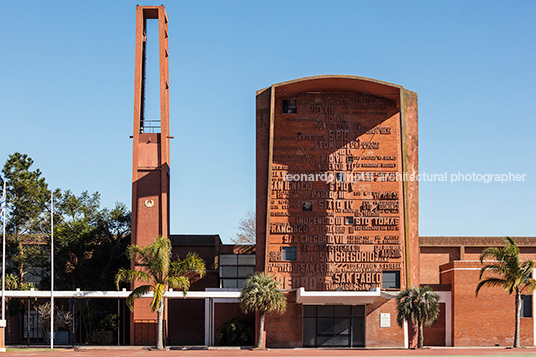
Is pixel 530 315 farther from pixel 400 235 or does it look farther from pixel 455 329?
pixel 400 235

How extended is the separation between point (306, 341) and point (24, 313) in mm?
22719

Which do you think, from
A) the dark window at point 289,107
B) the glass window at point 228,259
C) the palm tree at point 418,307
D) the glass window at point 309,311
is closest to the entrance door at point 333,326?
the glass window at point 309,311

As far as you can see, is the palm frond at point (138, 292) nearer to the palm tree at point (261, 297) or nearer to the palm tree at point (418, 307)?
the palm tree at point (261, 297)

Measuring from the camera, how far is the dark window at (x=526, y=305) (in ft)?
167

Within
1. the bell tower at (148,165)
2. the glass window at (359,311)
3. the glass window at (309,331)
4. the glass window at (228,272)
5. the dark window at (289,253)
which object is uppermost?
the bell tower at (148,165)

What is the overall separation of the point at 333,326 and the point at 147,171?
16747 millimetres

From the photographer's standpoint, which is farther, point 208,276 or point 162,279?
point 208,276

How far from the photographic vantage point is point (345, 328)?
49.8m

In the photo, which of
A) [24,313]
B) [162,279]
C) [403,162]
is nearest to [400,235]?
[403,162]

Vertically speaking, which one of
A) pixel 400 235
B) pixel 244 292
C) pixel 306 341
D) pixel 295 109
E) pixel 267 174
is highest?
pixel 295 109

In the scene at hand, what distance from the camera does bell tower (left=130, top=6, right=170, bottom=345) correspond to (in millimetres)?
51719

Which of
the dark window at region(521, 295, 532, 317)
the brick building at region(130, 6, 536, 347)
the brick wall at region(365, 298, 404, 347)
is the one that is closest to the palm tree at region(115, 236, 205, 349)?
the brick building at region(130, 6, 536, 347)

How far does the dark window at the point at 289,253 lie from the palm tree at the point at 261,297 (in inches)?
95.9

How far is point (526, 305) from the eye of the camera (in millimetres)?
50875
